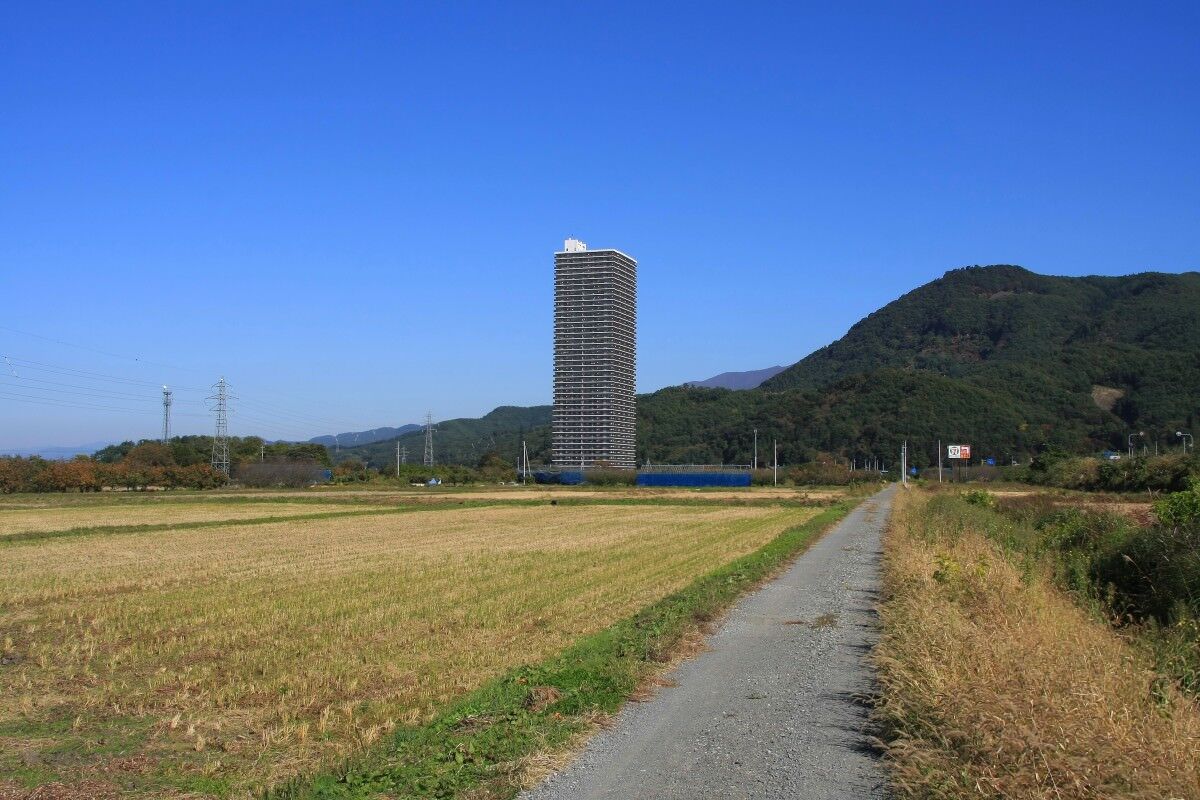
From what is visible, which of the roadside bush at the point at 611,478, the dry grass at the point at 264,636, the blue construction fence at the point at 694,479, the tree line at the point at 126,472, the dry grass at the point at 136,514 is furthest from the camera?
the roadside bush at the point at 611,478

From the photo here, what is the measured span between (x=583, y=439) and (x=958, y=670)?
173285 mm

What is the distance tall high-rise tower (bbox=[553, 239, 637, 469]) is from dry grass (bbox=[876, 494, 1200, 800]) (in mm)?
166169

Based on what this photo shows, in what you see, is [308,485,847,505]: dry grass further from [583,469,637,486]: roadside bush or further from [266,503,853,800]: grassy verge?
[266,503,853,800]: grassy verge

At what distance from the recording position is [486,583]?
20906 millimetres

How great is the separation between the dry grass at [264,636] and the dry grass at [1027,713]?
470 centimetres

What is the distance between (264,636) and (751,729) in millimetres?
8384

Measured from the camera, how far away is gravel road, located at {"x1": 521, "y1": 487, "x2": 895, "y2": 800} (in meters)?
7.06

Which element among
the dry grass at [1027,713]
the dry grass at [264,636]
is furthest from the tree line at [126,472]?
the dry grass at [1027,713]

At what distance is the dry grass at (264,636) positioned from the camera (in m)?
8.67

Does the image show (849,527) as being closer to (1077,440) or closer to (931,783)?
(931,783)

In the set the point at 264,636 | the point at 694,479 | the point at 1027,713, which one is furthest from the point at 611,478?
the point at 1027,713

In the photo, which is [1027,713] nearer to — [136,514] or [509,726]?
[509,726]

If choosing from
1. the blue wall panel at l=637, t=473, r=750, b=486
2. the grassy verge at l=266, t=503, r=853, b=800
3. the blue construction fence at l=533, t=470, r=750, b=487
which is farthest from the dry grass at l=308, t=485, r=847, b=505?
the grassy verge at l=266, t=503, r=853, b=800

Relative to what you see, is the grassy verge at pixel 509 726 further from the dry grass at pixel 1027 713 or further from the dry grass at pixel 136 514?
the dry grass at pixel 136 514
